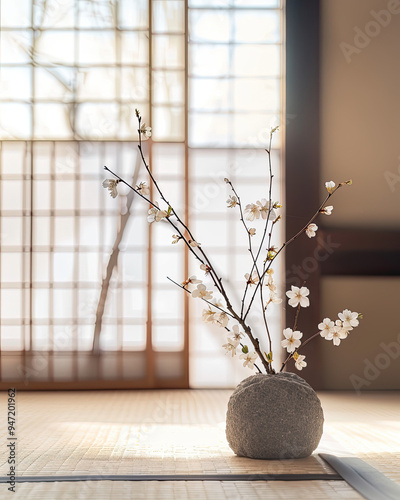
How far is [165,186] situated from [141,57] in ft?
2.63

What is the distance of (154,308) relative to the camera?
4359 mm

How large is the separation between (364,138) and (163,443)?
2.51m

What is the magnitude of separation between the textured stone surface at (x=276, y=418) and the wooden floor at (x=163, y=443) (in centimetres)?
4

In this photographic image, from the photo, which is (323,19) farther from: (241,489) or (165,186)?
(241,489)

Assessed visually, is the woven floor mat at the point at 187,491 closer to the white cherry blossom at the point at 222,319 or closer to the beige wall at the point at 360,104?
the white cherry blossom at the point at 222,319

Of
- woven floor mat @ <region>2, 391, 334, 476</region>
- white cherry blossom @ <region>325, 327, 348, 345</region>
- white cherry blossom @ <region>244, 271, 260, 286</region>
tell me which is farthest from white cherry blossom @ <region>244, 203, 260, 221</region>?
woven floor mat @ <region>2, 391, 334, 476</region>

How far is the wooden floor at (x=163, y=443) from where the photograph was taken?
1.79 m

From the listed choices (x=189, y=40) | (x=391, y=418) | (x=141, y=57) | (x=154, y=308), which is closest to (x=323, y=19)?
(x=189, y=40)

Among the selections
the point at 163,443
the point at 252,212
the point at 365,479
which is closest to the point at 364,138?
the point at 252,212

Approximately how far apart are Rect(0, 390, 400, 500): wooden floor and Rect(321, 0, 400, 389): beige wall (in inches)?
20.6

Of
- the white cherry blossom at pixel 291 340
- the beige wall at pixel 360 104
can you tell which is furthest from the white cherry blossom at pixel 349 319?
the beige wall at pixel 360 104

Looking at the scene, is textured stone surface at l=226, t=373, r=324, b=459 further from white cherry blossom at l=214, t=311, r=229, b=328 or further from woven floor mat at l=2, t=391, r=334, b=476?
white cherry blossom at l=214, t=311, r=229, b=328

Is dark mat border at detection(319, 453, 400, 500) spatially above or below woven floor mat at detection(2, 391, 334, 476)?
above

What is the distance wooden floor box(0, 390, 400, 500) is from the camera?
1787 millimetres
